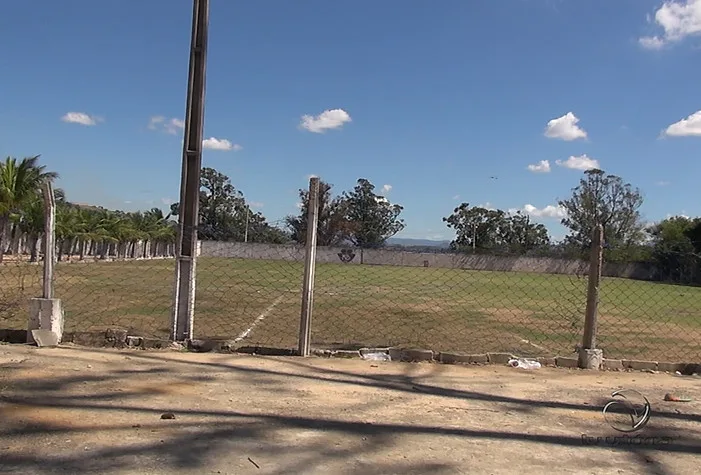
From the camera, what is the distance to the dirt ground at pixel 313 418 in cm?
404

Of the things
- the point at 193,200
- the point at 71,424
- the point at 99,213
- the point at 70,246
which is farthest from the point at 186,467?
the point at 99,213

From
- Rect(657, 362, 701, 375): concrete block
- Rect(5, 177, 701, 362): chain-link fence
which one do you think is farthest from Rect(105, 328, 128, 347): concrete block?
Rect(657, 362, 701, 375): concrete block

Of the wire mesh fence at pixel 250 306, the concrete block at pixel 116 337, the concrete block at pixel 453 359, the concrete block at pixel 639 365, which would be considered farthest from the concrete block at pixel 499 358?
the concrete block at pixel 116 337

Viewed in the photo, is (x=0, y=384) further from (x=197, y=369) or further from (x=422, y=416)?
(x=422, y=416)

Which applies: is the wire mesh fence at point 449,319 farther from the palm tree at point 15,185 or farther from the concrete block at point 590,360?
the palm tree at point 15,185

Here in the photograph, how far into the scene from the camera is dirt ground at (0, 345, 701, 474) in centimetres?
404

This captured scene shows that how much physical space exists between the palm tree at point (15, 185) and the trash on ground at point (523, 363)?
29.0 meters

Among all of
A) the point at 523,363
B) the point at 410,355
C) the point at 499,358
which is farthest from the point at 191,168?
the point at 523,363

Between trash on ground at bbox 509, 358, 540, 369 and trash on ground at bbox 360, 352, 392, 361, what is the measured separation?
4.80 ft

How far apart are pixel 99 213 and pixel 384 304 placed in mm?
38043

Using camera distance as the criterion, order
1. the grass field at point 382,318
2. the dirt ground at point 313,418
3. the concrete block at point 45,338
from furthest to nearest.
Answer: the grass field at point 382,318 → the concrete block at point 45,338 → the dirt ground at point 313,418

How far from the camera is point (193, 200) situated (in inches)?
311

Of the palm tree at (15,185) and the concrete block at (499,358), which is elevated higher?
the palm tree at (15,185)

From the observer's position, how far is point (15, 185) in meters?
32.2
